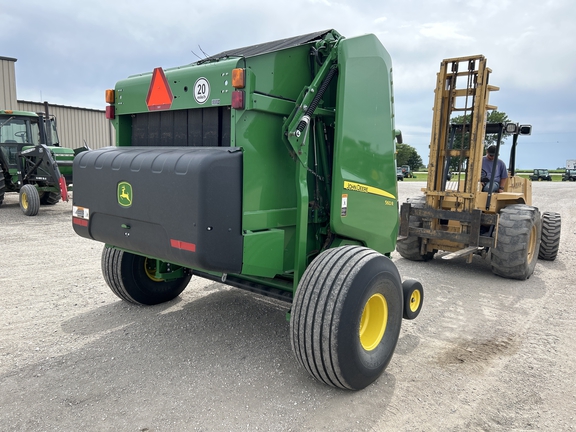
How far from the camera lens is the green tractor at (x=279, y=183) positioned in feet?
9.48

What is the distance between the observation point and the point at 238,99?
289 cm

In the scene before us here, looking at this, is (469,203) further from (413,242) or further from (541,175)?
(541,175)

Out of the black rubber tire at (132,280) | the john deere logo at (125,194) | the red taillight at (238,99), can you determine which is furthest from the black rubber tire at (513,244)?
the john deere logo at (125,194)

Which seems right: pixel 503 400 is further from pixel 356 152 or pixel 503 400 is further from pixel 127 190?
pixel 127 190

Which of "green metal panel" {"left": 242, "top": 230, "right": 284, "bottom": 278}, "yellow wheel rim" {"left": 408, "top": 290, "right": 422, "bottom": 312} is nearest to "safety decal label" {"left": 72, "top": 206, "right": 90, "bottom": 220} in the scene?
"green metal panel" {"left": 242, "top": 230, "right": 284, "bottom": 278}

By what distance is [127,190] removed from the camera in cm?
317

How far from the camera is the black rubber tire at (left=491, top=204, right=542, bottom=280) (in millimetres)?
6164

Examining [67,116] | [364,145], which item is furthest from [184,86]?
[67,116]

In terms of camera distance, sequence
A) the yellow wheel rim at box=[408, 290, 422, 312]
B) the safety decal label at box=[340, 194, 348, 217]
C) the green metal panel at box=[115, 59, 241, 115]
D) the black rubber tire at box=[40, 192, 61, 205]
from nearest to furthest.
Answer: the green metal panel at box=[115, 59, 241, 115] < the safety decal label at box=[340, 194, 348, 217] < the yellow wheel rim at box=[408, 290, 422, 312] < the black rubber tire at box=[40, 192, 61, 205]

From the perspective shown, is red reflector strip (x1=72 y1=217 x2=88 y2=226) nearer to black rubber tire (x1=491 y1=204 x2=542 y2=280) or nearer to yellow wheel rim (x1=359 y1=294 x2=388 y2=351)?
yellow wheel rim (x1=359 y1=294 x2=388 y2=351)

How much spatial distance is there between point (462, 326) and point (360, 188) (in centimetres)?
197

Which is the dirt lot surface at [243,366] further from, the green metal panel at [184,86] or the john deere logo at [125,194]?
the green metal panel at [184,86]

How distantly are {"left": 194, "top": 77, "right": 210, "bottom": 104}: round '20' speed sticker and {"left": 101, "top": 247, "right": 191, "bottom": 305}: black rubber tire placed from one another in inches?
73.6

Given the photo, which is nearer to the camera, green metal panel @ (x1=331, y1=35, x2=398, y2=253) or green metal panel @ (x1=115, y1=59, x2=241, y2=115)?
green metal panel @ (x1=115, y1=59, x2=241, y2=115)
